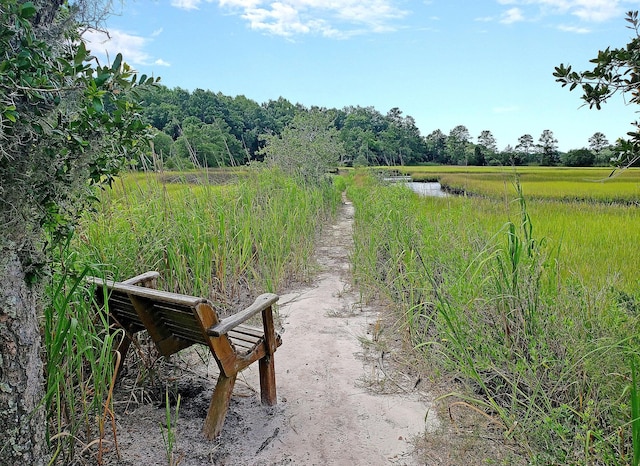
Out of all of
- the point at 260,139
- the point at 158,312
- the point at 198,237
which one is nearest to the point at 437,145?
the point at 260,139

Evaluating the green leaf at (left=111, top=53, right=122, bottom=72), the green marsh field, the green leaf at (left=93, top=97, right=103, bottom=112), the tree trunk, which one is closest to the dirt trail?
the green marsh field

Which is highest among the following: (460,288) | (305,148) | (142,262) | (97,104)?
(305,148)

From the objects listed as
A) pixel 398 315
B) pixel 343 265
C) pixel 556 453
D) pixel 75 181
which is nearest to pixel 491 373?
pixel 556 453

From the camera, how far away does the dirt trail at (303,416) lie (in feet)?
7.30

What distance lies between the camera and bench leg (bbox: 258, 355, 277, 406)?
262 cm

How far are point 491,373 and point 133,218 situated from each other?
9.09 feet

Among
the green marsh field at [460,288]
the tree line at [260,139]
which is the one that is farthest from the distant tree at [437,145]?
the green marsh field at [460,288]

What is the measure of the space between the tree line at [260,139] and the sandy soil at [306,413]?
4.86 ft

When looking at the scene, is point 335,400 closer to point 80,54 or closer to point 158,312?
point 158,312

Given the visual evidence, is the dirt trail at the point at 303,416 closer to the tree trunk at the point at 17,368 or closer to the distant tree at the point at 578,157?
the tree trunk at the point at 17,368

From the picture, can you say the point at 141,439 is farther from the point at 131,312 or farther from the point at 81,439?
the point at 131,312

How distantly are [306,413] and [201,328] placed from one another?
90 cm

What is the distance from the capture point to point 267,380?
8.70ft

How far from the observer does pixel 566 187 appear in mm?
12484
